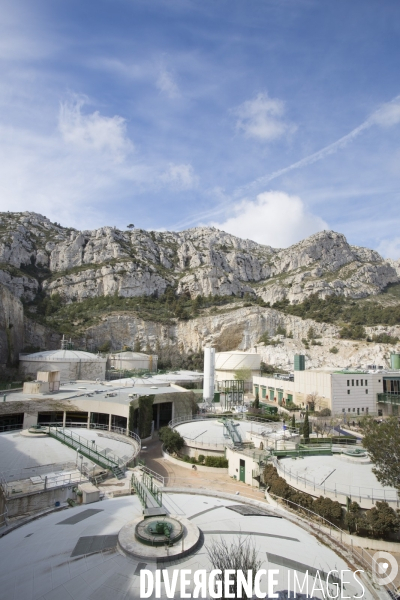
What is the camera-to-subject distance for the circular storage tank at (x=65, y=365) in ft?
196

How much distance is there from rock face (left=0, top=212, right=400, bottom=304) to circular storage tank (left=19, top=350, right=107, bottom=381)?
36.5 meters

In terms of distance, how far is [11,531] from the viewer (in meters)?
13.2

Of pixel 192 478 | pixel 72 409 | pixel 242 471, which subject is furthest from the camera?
pixel 72 409

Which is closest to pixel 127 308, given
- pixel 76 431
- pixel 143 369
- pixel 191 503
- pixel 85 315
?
pixel 85 315

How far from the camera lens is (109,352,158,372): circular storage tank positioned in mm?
71938

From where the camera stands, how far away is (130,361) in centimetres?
7288

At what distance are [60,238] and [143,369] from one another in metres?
70.7

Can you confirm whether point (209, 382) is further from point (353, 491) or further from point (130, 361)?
point (353, 491)

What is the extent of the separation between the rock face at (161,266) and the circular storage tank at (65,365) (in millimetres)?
36547

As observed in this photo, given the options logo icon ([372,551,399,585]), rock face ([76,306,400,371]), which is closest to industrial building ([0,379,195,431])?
logo icon ([372,551,399,585])

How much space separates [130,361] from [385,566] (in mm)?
61323

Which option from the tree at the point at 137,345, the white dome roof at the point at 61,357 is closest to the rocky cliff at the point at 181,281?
the tree at the point at 137,345

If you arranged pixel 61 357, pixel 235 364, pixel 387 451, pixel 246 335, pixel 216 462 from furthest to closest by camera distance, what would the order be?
pixel 246 335
pixel 235 364
pixel 61 357
pixel 216 462
pixel 387 451

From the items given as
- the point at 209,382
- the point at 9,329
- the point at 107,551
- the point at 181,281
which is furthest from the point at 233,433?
the point at 181,281
